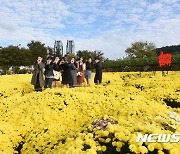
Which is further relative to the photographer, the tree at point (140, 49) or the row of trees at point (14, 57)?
the tree at point (140, 49)

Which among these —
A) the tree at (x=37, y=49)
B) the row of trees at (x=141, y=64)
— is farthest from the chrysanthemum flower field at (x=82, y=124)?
the tree at (x=37, y=49)

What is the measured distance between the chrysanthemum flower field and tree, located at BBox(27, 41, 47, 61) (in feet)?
183

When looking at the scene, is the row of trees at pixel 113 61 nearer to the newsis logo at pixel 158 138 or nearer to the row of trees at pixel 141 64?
the row of trees at pixel 141 64

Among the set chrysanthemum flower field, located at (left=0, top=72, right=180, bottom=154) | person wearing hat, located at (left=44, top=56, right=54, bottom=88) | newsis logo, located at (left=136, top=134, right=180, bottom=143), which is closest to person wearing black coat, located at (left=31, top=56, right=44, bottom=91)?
person wearing hat, located at (left=44, top=56, right=54, bottom=88)

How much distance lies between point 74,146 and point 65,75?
994 cm

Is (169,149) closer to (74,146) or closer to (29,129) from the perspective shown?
(74,146)

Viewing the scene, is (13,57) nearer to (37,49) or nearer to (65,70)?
(37,49)

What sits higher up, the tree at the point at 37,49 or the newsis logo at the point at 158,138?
the tree at the point at 37,49

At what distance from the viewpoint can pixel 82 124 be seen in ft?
21.2

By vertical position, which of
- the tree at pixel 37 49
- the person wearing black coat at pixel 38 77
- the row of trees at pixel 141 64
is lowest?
the person wearing black coat at pixel 38 77

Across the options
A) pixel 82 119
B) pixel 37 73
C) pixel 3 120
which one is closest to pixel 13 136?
pixel 3 120

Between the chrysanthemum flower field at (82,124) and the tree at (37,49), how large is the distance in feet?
183

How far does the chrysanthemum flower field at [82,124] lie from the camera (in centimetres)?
373

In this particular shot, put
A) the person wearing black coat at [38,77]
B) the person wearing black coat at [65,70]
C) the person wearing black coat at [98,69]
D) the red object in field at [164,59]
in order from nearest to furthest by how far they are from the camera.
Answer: the person wearing black coat at [38,77]
the person wearing black coat at [65,70]
the person wearing black coat at [98,69]
the red object in field at [164,59]
